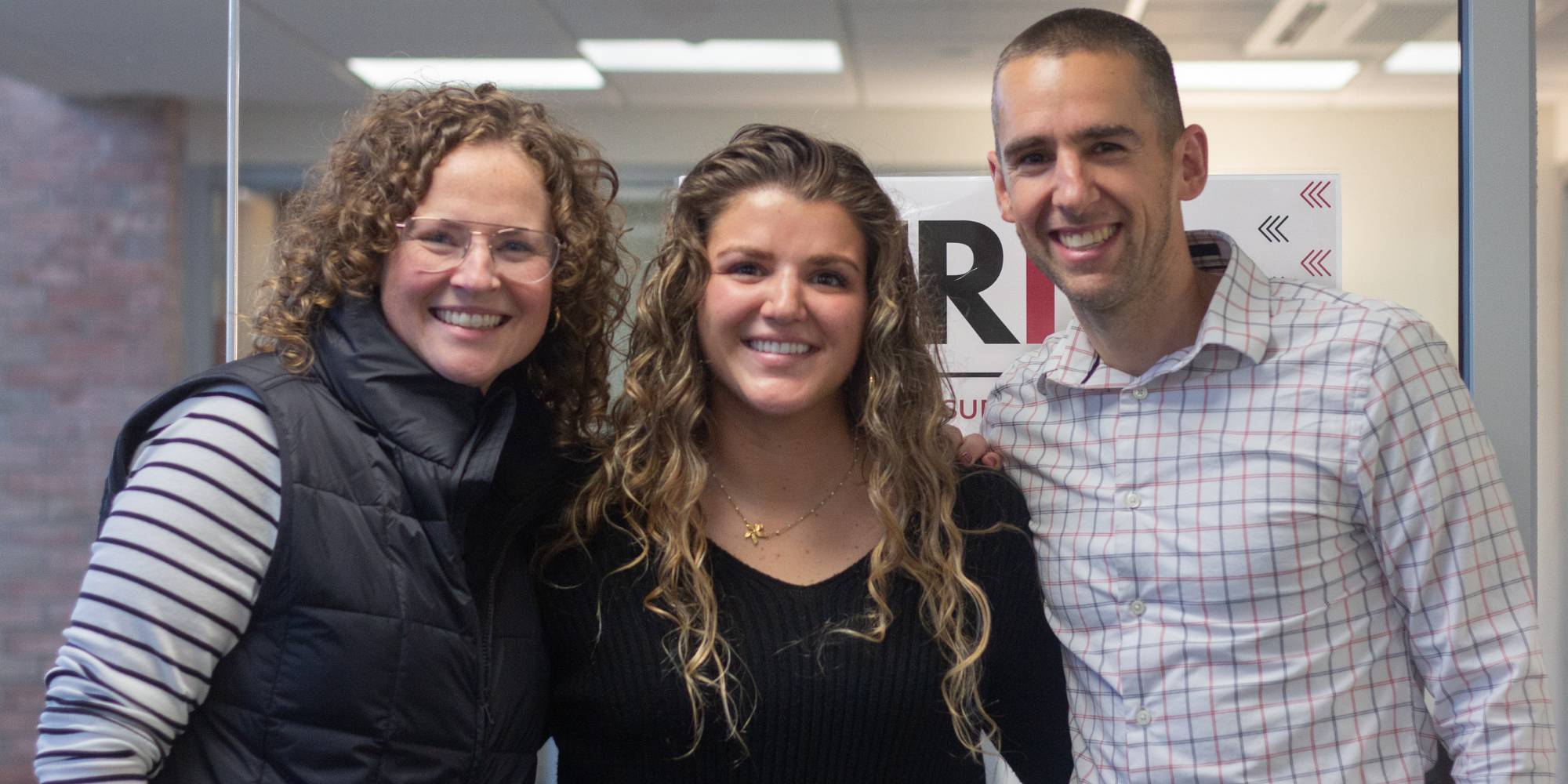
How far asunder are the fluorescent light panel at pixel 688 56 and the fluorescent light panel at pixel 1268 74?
2.48ft

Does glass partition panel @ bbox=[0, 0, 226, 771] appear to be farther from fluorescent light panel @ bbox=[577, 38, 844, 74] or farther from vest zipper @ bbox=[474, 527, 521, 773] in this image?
vest zipper @ bbox=[474, 527, 521, 773]

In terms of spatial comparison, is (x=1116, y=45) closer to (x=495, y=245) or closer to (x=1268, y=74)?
(x=1268, y=74)

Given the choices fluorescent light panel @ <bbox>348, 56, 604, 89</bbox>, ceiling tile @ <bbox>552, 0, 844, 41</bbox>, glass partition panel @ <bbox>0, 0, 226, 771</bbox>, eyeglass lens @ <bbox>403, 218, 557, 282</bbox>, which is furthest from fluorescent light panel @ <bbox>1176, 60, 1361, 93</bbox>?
glass partition panel @ <bbox>0, 0, 226, 771</bbox>

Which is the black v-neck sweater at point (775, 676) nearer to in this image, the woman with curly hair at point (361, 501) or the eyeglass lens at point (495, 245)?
the woman with curly hair at point (361, 501)

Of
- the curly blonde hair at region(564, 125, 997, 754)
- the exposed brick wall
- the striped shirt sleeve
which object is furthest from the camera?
the exposed brick wall

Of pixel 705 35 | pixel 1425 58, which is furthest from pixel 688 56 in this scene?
pixel 1425 58

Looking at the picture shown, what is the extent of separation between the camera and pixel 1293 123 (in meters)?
2.31

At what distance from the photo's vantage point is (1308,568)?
5.39 ft

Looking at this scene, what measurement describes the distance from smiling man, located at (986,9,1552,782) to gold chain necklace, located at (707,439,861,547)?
0.36 metres

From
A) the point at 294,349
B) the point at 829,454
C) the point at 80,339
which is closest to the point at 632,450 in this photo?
the point at 829,454

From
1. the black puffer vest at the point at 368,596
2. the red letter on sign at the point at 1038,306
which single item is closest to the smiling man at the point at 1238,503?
the red letter on sign at the point at 1038,306

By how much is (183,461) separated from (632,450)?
70cm

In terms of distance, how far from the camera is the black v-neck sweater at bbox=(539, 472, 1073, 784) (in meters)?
1.75

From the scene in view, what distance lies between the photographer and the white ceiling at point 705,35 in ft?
7.59
